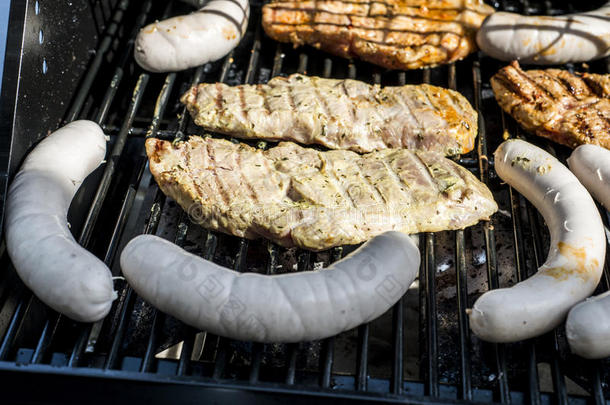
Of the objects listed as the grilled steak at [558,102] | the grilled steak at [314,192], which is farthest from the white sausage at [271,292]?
the grilled steak at [558,102]

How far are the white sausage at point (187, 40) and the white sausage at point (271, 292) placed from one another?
6.32ft

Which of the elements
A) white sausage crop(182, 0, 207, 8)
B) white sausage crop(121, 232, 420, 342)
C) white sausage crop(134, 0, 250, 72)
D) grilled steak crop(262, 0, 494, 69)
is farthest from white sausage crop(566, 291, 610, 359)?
white sausage crop(182, 0, 207, 8)

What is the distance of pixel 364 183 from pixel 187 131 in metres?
1.46

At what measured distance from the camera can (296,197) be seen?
3.41 m

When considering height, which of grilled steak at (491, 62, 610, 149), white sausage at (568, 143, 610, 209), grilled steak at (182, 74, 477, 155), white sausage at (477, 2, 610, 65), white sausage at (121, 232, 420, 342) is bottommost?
white sausage at (121, 232, 420, 342)

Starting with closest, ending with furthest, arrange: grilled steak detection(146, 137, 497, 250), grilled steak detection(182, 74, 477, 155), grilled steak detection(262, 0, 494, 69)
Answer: grilled steak detection(146, 137, 497, 250) → grilled steak detection(182, 74, 477, 155) → grilled steak detection(262, 0, 494, 69)

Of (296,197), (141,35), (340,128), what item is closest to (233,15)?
(141,35)

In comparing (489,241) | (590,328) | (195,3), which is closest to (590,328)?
(590,328)

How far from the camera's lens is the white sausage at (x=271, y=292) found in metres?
2.68

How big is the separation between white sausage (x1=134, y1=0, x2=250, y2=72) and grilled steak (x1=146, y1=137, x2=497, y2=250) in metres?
0.95

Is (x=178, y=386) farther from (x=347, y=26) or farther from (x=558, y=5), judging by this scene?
(x=558, y=5)

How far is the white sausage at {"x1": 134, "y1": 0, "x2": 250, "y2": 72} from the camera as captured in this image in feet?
14.0

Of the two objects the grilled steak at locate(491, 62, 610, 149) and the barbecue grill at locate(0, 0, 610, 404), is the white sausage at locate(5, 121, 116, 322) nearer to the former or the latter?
the barbecue grill at locate(0, 0, 610, 404)

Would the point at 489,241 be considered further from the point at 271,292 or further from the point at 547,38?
the point at 547,38
